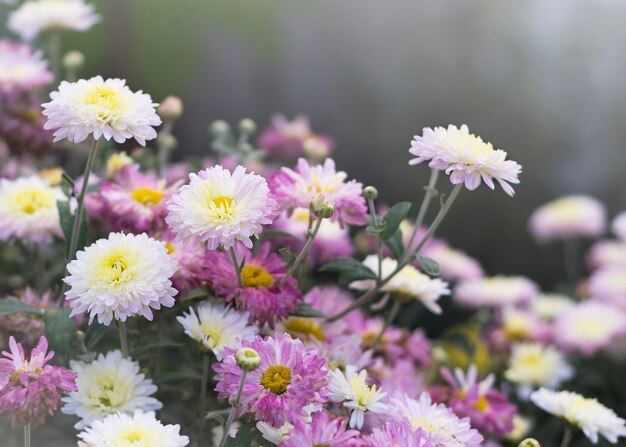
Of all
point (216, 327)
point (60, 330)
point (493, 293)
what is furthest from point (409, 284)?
point (493, 293)

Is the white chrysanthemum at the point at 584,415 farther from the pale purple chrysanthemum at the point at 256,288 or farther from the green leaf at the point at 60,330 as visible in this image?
the green leaf at the point at 60,330

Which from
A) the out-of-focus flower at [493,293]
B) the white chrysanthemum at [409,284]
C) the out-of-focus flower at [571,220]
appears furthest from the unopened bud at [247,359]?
the out-of-focus flower at [571,220]

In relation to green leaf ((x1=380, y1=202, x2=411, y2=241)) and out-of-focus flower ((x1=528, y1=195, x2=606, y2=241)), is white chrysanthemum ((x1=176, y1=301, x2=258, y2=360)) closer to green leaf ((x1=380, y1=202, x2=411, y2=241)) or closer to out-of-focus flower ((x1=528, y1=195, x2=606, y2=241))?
green leaf ((x1=380, y1=202, x2=411, y2=241))

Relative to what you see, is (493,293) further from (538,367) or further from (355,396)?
(355,396)

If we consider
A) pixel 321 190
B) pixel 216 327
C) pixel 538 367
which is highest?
pixel 321 190

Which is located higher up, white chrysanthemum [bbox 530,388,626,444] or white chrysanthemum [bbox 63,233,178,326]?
white chrysanthemum [bbox 63,233,178,326]

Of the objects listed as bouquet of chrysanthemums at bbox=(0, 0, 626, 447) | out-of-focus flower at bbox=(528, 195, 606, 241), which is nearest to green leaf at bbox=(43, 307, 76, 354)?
bouquet of chrysanthemums at bbox=(0, 0, 626, 447)
